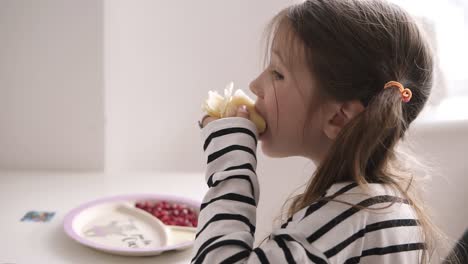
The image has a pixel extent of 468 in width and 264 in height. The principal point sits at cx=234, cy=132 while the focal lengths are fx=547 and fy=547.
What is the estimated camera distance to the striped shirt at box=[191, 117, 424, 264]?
2.16 ft

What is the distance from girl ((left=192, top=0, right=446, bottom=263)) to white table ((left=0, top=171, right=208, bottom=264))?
27 cm

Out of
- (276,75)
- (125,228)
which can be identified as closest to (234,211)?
(276,75)

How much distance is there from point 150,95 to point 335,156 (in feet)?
3.02

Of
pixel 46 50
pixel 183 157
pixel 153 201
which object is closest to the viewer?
pixel 153 201

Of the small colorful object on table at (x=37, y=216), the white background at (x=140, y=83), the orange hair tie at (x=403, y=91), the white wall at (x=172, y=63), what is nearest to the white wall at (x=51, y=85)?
the white background at (x=140, y=83)

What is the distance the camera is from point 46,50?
1279mm

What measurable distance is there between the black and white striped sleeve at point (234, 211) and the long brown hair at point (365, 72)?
8 cm

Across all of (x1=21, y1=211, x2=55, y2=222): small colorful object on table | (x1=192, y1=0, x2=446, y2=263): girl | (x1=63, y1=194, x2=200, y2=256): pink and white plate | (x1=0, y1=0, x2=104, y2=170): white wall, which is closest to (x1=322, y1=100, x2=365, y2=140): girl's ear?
(x1=192, y1=0, x2=446, y2=263): girl

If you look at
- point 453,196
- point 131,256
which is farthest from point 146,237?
point 453,196

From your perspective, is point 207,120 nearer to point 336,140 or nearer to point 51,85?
point 336,140

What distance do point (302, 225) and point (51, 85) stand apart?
2.78 feet

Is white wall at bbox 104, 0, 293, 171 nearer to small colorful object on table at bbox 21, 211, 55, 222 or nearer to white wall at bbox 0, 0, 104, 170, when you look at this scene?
white wall at bbox 0, 0, 104, 170

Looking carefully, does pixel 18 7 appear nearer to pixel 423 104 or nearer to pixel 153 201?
pixel 153 201

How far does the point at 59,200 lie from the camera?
1177 mm
